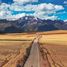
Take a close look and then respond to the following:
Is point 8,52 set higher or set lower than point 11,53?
lower

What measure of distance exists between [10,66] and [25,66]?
165 cm

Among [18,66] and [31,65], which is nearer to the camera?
[18,66]

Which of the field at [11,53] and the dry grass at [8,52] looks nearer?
the field at [11,53]

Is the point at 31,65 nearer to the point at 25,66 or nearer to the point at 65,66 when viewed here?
the point at 25,66

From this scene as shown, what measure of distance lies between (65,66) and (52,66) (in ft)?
4.83

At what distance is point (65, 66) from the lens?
29.0 m

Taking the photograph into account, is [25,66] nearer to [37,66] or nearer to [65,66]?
[37,66]

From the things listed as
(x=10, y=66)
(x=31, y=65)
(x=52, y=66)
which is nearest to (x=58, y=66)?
(x=52, y=66)

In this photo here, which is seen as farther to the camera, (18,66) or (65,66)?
(65,66)

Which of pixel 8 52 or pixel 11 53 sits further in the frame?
pixel 8 52

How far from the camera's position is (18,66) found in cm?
2716

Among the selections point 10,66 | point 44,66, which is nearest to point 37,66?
point 44,66

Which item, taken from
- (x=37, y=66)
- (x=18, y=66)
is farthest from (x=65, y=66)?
(x=18, y=66)

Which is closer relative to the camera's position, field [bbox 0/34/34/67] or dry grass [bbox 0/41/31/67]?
field [bbox 0/34/34/67]
